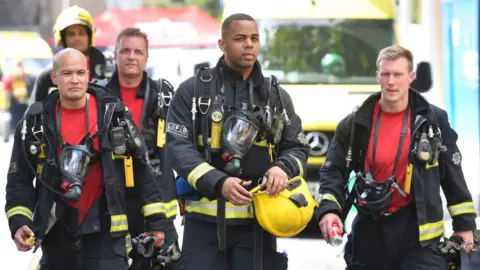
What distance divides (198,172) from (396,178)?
1.09 meters

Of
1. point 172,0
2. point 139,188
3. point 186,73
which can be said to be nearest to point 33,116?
point 139,188

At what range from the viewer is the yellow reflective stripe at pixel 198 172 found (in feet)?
19.3

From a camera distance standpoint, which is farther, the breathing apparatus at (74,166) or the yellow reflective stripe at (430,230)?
the yellow reflective stripe at (430,230)

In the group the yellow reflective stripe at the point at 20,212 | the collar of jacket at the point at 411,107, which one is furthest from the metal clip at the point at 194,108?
the yellow reflective stripe at the point at 20,212

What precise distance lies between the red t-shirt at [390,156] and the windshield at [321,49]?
5.25m

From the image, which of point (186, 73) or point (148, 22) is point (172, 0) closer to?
point (148, 22)

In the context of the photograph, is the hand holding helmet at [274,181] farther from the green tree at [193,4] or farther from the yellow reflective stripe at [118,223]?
the green tree at [193,4]

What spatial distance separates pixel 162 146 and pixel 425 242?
2175 millimetres

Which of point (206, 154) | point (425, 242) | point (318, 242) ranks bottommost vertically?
point (318, 242)

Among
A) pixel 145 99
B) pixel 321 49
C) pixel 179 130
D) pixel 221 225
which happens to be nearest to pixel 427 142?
pixel 221 225

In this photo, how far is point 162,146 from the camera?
7.72 meters

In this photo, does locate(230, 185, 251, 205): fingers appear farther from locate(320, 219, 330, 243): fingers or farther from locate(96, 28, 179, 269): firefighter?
locate(96, 28, 179, 269): firefighter

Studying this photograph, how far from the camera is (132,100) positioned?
7.80 metres

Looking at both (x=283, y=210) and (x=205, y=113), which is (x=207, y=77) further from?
(x=283, y=210)
